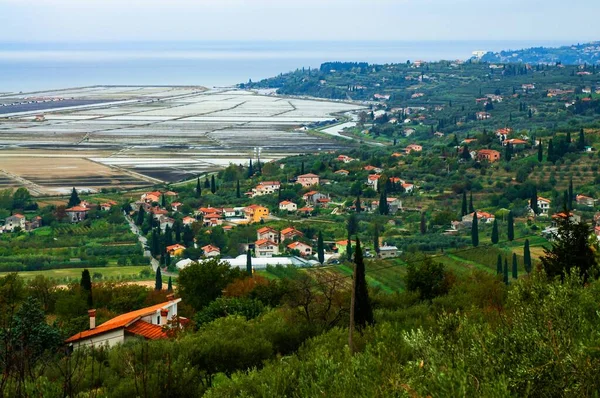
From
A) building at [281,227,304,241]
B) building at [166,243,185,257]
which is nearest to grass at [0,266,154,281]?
building at [166,243,185,257]

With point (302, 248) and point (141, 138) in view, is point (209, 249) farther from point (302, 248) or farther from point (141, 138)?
point (141, 138)

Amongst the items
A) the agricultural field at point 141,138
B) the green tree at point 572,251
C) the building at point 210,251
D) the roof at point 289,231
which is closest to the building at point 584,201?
the roof at point 289,231

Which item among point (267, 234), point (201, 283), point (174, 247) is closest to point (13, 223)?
point (174, 247)

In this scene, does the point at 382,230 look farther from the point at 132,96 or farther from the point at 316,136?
the point at 132,96

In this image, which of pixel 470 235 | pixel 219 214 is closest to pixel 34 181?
pixel 219 214

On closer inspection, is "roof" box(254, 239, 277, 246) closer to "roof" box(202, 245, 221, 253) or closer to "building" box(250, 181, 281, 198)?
"roof" box(202, 245, 221, 253)

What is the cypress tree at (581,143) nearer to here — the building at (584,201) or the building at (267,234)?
the building at (584,201)

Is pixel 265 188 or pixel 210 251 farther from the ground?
pixel 210 251
